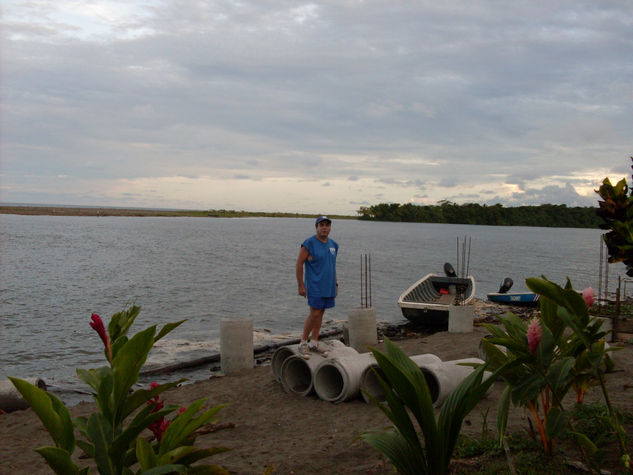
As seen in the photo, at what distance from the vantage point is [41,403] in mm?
1989

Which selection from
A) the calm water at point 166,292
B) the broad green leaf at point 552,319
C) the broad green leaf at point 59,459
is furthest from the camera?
the calm water at point 166,292

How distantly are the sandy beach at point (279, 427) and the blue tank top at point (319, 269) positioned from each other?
5.23 ft

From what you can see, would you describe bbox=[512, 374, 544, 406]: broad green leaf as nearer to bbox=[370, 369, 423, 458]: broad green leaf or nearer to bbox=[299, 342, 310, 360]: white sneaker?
bbox=[370, 369, 423, 458]: broad green leaf

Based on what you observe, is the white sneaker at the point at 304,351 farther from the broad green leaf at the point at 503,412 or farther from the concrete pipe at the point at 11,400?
the broad green leaf at the point at 503,412

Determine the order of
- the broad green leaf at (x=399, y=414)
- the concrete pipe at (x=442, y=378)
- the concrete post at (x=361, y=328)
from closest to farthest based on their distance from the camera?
the broad green leaf at (x=399, y=414) < the concrete pipe at (x=442, y=378) < the concrete post at (x=361, y=328)

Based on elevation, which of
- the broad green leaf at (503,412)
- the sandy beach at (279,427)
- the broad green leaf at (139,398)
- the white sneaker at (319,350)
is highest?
the broad green leaf at (139,398)

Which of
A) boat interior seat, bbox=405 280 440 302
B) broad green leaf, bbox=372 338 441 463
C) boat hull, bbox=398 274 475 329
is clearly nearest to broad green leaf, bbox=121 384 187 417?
broad green leaf, bbox=372 338 441 463

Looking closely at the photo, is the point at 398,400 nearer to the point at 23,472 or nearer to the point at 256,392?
the point at 23,472

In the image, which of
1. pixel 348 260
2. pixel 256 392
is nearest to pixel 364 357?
pixel 256 392

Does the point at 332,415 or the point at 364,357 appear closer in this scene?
the point at 332,415

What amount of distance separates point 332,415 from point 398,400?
4.76 metres

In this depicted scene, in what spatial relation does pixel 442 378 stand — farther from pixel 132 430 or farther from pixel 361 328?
pixel 132 430

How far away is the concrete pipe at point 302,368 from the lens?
26.9 ft

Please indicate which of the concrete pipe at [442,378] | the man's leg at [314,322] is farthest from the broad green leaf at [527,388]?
the man's leg at [314,322]
